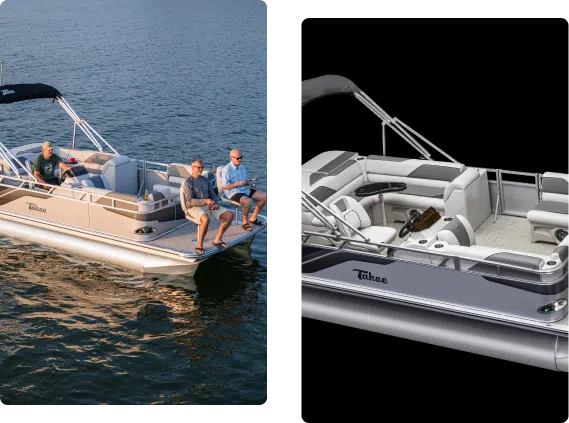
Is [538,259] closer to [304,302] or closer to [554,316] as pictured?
[554,316]

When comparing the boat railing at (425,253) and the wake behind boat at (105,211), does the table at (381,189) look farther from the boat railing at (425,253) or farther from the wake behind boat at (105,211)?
the wake behind boat at (105,211)

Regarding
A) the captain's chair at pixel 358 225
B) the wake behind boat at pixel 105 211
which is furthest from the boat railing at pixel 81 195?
the captain's chair at pixel 358 225

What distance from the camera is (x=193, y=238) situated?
12.9 m

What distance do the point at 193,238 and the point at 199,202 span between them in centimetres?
87

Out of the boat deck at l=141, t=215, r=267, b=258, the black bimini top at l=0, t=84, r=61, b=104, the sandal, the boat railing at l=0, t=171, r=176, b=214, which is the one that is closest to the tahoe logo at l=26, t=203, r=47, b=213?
the boat railing at l=0, t=171, r=176, b=214

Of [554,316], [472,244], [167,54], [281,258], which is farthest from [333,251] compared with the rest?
[167,54]

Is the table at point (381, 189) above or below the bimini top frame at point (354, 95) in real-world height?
below

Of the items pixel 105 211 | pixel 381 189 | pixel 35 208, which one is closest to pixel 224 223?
pixel 105 211

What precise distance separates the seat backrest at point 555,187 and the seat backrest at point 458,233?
1.22 metres

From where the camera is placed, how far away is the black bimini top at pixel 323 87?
1126 cm

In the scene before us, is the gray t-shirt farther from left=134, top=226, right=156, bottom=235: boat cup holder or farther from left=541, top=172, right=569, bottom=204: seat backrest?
left=541, top=172, right=569, bottom=204: seat backrest

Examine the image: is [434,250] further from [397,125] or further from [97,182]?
[97,182]

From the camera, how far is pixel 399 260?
10.3 metres

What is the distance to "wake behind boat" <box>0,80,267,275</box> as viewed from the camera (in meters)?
12.8
